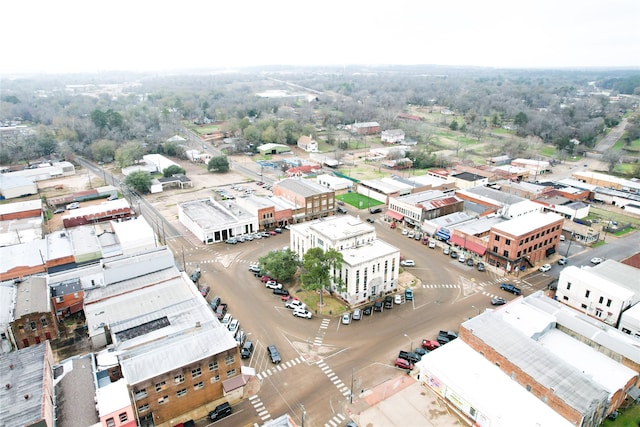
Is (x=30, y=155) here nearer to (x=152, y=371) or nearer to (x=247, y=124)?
(x=247, y=124)

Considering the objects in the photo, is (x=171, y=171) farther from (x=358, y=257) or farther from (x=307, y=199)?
(x=358, y=257)

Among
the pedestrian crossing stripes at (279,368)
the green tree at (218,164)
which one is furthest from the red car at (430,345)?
the green tree at (218,164)

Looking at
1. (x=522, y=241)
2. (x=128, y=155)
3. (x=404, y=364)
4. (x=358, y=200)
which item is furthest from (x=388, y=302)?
(x=128, y=155)

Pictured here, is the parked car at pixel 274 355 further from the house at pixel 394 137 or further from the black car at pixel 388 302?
the house at pixel 394 137

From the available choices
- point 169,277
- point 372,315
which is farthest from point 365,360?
point 169,277

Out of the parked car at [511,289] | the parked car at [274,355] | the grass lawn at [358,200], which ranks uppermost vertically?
the parked car at [274,355]
